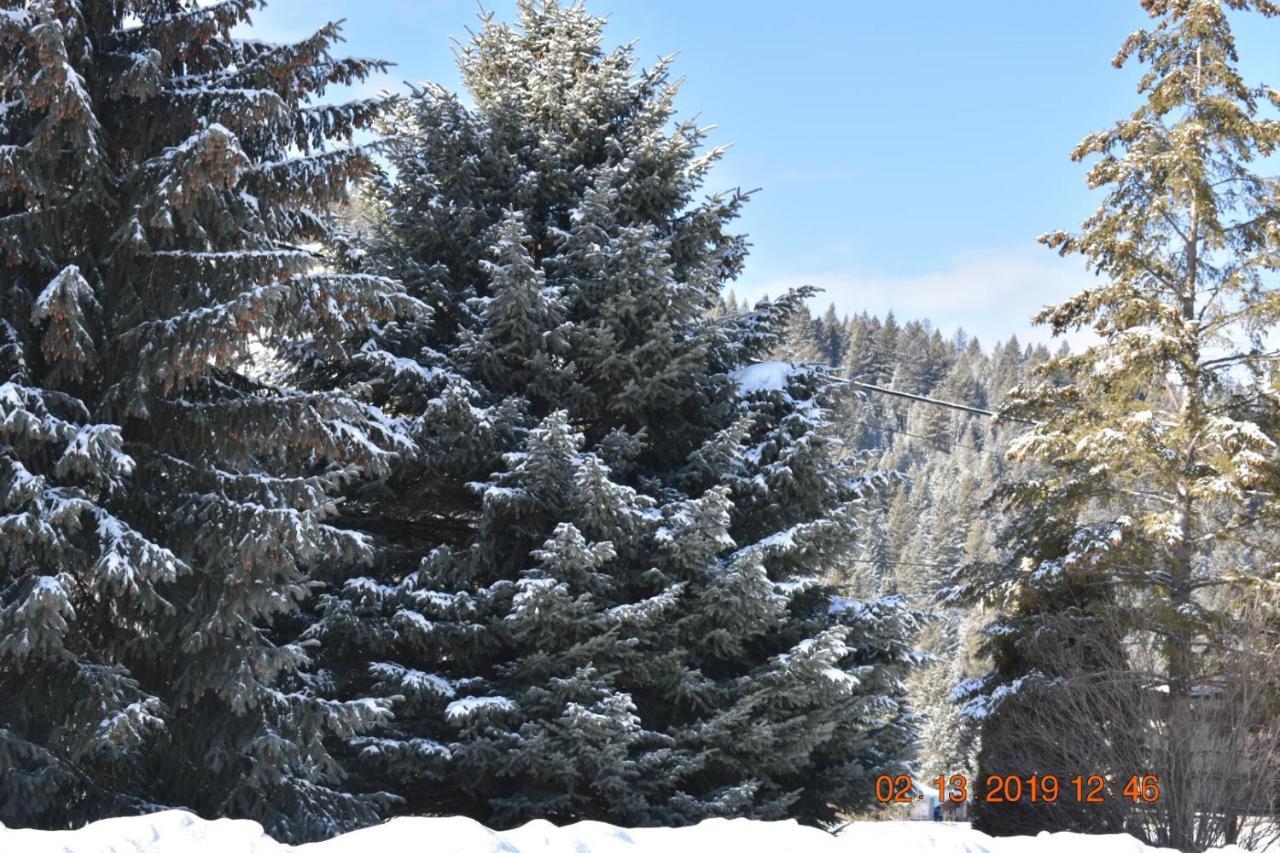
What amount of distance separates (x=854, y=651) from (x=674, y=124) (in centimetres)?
589

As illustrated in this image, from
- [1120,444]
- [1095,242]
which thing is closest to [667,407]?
[1120,444]

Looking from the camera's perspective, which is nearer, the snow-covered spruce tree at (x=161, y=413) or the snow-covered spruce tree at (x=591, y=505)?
the snow-covered spruce tree at (x=161, y=413)

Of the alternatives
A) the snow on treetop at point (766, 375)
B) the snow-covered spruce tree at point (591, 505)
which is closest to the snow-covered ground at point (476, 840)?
the snow-covered spruce tree at point (591, 505)

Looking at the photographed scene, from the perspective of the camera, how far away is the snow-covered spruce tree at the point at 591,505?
9031 mm

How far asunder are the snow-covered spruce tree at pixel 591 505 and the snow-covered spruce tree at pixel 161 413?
45.3 inches

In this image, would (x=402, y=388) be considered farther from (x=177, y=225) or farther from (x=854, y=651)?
(x=854, y=651)

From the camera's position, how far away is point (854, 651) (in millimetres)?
10492

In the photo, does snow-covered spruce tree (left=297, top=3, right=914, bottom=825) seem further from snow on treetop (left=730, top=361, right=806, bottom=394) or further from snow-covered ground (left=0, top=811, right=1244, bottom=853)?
snow-covered ground (left=0, top=811, right=1244, bottom=853)

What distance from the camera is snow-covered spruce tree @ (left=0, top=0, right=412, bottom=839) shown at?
6.46 m
